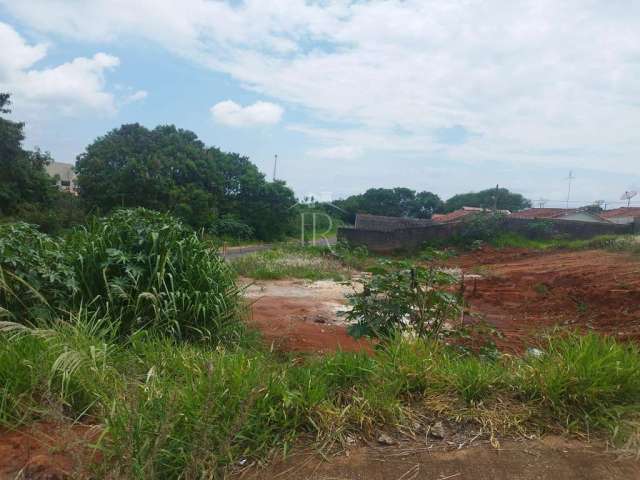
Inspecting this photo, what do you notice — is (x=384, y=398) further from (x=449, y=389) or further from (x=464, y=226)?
(x=464, y=226)

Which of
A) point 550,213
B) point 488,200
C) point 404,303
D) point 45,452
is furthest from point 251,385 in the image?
point 488,200

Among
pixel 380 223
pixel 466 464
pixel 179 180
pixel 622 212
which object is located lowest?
pixel 466 464

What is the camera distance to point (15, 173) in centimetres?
2286

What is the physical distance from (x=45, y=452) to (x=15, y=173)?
24.0m

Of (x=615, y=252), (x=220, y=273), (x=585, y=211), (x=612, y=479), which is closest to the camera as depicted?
(x=612, y=479)

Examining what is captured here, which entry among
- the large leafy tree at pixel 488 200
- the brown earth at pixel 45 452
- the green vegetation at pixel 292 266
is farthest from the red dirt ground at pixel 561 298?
the large leafy tree at pixel 488 200

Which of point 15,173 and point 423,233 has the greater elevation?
point 15,173

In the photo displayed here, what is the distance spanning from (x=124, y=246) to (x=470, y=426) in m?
3.13

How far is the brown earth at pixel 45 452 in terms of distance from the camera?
6.57ft

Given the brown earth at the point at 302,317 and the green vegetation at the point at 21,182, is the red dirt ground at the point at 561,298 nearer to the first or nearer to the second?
the brown earth at the point at 302,317

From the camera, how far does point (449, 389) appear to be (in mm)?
2697

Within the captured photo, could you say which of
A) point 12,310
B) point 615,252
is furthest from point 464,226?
point 12,310

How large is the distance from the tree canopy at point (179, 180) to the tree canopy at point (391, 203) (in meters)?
15.5

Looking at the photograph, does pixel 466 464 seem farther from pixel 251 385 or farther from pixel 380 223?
pixel 380 223
